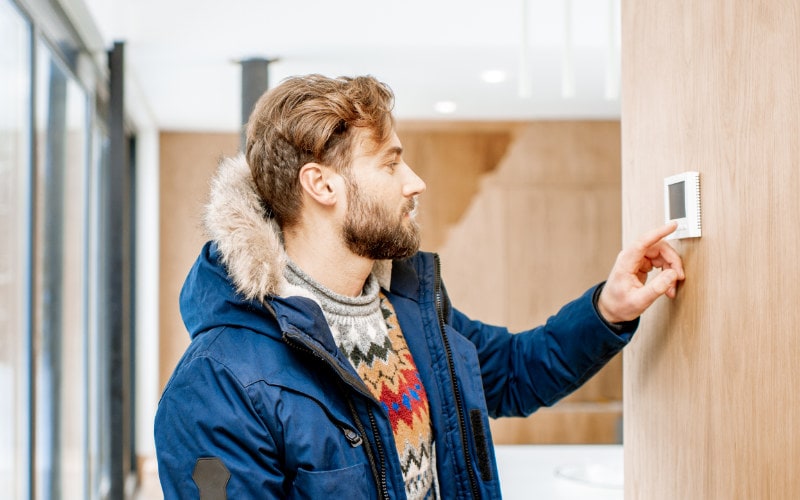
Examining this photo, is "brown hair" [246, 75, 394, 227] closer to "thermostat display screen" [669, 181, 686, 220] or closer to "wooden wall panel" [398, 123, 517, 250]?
"thermostat display screen" [669, 181, 686, 220]

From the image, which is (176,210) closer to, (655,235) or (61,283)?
(61,283)

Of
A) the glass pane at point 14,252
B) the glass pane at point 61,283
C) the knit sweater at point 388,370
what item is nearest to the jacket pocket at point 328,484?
the knit sweater at point 388,370

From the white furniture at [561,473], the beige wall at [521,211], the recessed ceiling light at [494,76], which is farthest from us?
the beige wall at [521,211]

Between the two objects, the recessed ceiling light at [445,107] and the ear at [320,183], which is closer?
the ear at [320,183]

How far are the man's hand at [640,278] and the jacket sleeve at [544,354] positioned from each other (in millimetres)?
37

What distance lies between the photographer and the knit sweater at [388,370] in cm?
119

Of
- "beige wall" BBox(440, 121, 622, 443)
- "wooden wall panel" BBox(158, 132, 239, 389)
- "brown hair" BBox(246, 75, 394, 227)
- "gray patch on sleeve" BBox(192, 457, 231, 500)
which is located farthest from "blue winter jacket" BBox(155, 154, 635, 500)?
"wooden wall panel" BBox(158, 132, 239, 389)

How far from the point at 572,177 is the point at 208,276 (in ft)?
14.4

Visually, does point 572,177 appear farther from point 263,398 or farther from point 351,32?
point 263,398

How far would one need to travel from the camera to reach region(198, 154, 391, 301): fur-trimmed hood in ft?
3.60

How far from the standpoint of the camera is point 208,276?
3.74 ft

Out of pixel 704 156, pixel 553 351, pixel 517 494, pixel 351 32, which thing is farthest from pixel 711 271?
pixel 351 32

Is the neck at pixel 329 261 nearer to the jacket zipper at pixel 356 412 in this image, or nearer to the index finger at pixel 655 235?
the jacket zipper at pixel 356 412

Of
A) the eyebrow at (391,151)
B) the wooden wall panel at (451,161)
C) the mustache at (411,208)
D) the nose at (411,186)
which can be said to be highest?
the wooden wall panel at (451,161)
